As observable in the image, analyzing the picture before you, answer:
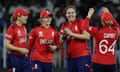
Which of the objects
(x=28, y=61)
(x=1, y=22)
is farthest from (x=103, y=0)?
(x=28, y=61)

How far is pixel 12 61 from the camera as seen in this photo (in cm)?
1107

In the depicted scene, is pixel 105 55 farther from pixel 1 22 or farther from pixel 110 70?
pixel 1 22

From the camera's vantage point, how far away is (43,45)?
10.8m

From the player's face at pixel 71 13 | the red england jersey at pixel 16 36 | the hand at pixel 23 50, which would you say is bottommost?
the hand at pixel 23 50

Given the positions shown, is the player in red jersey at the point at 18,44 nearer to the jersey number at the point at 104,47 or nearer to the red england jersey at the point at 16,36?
the red england jersey at the point at 16,36

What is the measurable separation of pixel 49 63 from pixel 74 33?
0.92 metres

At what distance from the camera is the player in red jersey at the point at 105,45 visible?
34.0 feet

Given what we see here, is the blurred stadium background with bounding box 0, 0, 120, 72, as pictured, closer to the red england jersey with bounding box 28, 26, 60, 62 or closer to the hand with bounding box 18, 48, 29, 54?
the red england jersey with bounding box 28, 26, 60, 62

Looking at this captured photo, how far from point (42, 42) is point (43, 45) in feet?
0.23

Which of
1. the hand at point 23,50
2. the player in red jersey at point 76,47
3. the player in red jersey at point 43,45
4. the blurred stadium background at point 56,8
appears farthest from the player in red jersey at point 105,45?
the blurred stadium background at point 56,8

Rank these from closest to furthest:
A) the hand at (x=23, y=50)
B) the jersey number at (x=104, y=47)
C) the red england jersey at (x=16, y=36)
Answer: the jersey number at (x=104, y=47) → the hand at (x=23, y=50) → the red england jersey at (x=16, y=36)

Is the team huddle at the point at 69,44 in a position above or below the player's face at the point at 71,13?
below

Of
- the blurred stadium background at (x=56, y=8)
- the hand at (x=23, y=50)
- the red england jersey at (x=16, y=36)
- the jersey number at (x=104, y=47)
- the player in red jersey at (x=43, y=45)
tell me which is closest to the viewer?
the jersey number at (x=104, y=47)

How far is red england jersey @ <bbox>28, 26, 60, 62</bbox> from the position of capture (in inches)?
424
